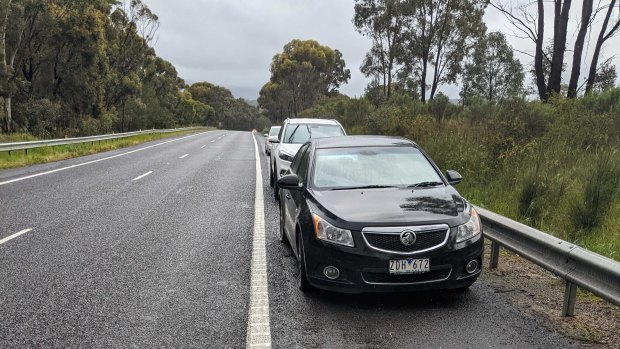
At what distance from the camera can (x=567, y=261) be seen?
13.5 feet

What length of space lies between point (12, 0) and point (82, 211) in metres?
31.2

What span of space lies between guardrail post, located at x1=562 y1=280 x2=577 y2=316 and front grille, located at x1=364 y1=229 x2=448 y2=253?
3.66 ft

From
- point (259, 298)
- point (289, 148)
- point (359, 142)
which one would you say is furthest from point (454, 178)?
point (289, 148)

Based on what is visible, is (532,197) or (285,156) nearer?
(532,197)

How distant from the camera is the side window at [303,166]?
585 centimetres

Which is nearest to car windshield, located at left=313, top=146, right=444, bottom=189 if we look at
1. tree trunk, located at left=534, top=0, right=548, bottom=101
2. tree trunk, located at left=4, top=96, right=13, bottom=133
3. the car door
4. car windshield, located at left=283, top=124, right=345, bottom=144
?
the car door

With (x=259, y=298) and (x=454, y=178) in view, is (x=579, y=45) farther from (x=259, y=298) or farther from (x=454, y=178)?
(x=259, y=298)

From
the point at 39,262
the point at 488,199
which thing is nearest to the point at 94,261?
the point at 39,262

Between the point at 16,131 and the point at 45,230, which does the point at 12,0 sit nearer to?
the point at 16,131

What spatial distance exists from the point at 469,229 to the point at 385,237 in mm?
847

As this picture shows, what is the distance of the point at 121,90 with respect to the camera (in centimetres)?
5078

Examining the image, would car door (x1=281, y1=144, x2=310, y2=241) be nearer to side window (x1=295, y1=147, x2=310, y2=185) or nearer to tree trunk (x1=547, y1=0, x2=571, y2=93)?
side window (x1=295, y1=147, x2=310, y2=185)

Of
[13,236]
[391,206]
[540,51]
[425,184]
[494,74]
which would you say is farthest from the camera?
[494,74]

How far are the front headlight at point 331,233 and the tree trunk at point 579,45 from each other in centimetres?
1585
